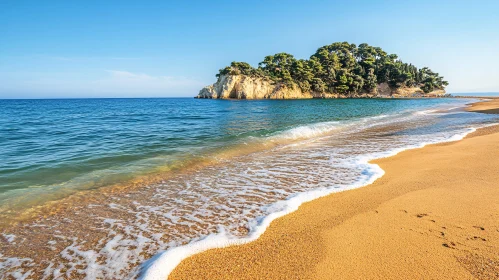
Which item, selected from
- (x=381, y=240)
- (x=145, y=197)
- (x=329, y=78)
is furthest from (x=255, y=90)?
(x=381, y=240)

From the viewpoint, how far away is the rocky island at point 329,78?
3063 inches

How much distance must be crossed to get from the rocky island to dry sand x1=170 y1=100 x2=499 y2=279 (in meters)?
73.6

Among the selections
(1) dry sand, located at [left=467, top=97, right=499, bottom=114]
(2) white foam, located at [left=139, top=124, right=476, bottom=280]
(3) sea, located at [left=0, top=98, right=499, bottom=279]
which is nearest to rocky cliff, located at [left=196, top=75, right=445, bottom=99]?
(1) dry sand, located at [left=467, top=97, right=499, bottom=114]

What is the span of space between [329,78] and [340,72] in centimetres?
455

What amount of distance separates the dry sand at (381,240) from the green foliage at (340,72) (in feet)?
247

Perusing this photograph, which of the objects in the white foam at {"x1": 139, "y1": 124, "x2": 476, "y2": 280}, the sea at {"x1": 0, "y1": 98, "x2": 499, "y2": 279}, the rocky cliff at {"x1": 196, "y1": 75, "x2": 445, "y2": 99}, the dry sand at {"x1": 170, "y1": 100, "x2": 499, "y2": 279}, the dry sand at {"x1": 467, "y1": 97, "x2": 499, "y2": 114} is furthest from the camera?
the rocky cliff at {"x1": 196, "y1": 75, "x2": 445, "y2": 99}

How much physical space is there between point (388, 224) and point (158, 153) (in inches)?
317

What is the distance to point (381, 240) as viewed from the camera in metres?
3.16

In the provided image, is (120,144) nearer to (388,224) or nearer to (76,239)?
(76,239)

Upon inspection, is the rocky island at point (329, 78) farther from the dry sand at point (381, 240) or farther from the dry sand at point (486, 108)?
the dry sand at point (381, 240)

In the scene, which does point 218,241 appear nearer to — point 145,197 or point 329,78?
point 145,197

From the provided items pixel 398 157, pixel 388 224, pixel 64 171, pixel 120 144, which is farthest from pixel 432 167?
pixel 120 144

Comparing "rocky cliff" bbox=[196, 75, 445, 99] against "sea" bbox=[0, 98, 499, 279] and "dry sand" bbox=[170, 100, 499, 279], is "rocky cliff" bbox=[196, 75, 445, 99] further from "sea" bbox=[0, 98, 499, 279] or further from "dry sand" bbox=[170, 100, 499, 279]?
"dry sand" bbox=[170, 100, 499, 279]

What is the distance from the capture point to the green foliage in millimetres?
79812
